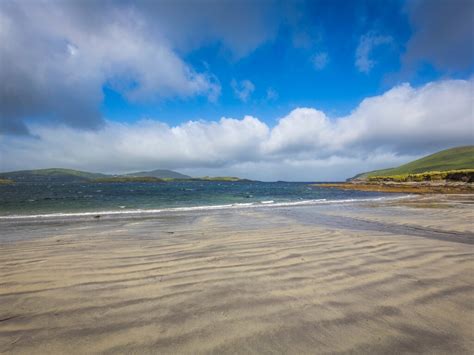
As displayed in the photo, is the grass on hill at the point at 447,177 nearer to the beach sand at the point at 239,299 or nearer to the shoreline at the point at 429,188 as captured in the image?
the shoreline at the point at 429,188

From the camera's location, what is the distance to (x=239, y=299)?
166 inches

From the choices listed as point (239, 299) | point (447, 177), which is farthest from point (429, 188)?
point (239, 299)

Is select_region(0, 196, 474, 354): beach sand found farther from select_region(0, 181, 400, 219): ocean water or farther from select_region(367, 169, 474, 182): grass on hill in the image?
select_region(367, 169, 474, 182): grass on hill

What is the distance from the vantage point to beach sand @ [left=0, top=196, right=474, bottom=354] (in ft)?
10.1

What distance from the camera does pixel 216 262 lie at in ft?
20.7

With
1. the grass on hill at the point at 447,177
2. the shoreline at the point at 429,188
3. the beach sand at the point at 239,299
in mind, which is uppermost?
the grass on hill at the point at 447,177

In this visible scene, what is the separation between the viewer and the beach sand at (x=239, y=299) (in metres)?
3.08

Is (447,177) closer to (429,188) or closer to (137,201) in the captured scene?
(429,188)

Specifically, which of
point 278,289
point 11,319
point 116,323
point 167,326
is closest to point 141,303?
point 116,323

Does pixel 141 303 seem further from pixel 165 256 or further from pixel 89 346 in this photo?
pixel 165 256

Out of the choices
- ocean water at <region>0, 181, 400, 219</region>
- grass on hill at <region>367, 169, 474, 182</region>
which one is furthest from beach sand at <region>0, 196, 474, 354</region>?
grass on hill at <region>367, 169, 474, 182</region>

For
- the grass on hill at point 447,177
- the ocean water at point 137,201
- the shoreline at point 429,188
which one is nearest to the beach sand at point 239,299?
the ocean water at point 137,201

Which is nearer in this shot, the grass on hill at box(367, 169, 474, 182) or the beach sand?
the beach sand

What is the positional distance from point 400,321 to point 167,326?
3.59 meters
